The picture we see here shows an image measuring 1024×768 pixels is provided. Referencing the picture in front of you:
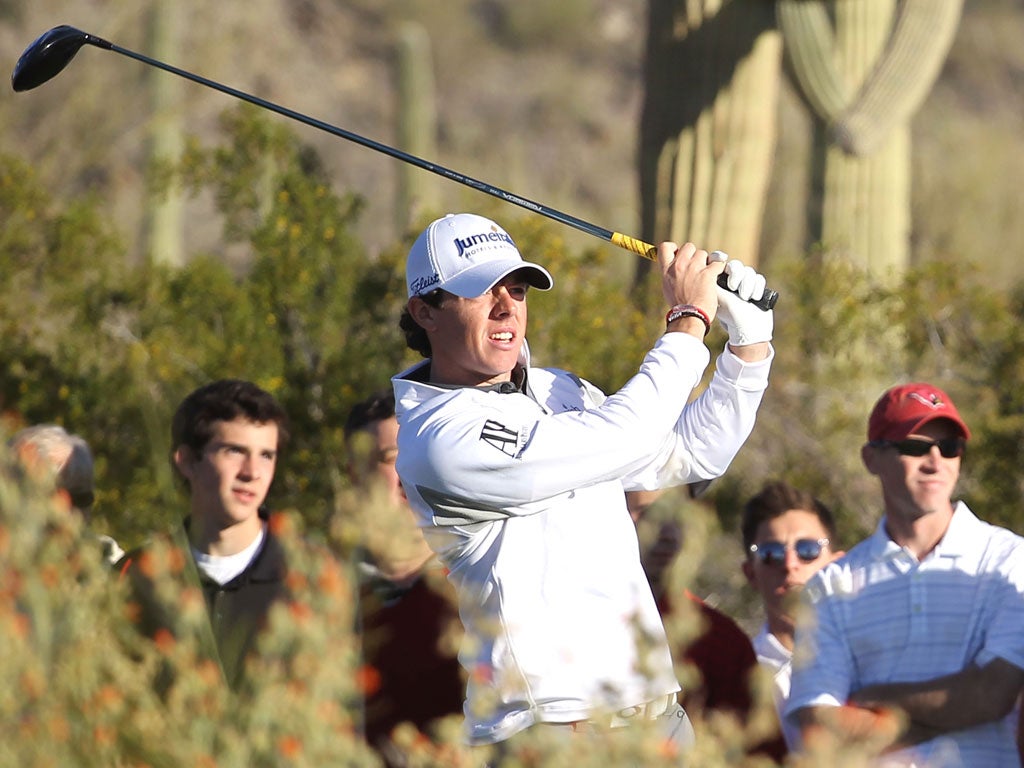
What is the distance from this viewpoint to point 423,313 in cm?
363

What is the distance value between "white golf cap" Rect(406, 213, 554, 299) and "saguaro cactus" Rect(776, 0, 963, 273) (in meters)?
6.40

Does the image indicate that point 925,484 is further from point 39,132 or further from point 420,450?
point 39,132

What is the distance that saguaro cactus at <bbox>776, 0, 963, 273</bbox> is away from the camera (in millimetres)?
9812

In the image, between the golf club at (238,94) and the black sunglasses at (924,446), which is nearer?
the golf club at (238,94)

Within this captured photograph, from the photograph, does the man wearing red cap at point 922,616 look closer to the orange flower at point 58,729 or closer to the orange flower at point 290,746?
the orange flower at point 290,746

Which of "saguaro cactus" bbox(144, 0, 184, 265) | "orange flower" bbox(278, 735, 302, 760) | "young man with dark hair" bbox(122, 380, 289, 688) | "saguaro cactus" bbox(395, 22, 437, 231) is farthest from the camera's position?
"saguaro cactus" bbox(395, 22, 437, 231)

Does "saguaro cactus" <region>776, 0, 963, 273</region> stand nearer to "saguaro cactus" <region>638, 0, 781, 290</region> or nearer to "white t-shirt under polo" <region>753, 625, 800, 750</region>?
"saguaro cactus" <region>638, 0, 781, 290</region>

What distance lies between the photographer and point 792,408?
830 centimetres


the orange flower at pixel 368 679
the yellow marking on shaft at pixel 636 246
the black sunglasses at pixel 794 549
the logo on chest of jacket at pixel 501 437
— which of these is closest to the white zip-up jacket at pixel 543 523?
the logo on chest of jacket at pixel 501 437

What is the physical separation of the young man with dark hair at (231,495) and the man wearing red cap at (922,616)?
1408 millimetres

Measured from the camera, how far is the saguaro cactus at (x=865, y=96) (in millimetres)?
9812

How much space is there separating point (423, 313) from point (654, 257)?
53 centimetres

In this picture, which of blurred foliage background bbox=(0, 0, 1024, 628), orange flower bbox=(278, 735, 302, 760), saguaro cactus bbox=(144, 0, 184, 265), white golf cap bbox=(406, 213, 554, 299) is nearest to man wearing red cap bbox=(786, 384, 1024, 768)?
white golf cap bbox=(406, 213, 554, 299)

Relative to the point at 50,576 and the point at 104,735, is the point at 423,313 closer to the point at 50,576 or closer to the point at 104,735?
the point at 50,576
